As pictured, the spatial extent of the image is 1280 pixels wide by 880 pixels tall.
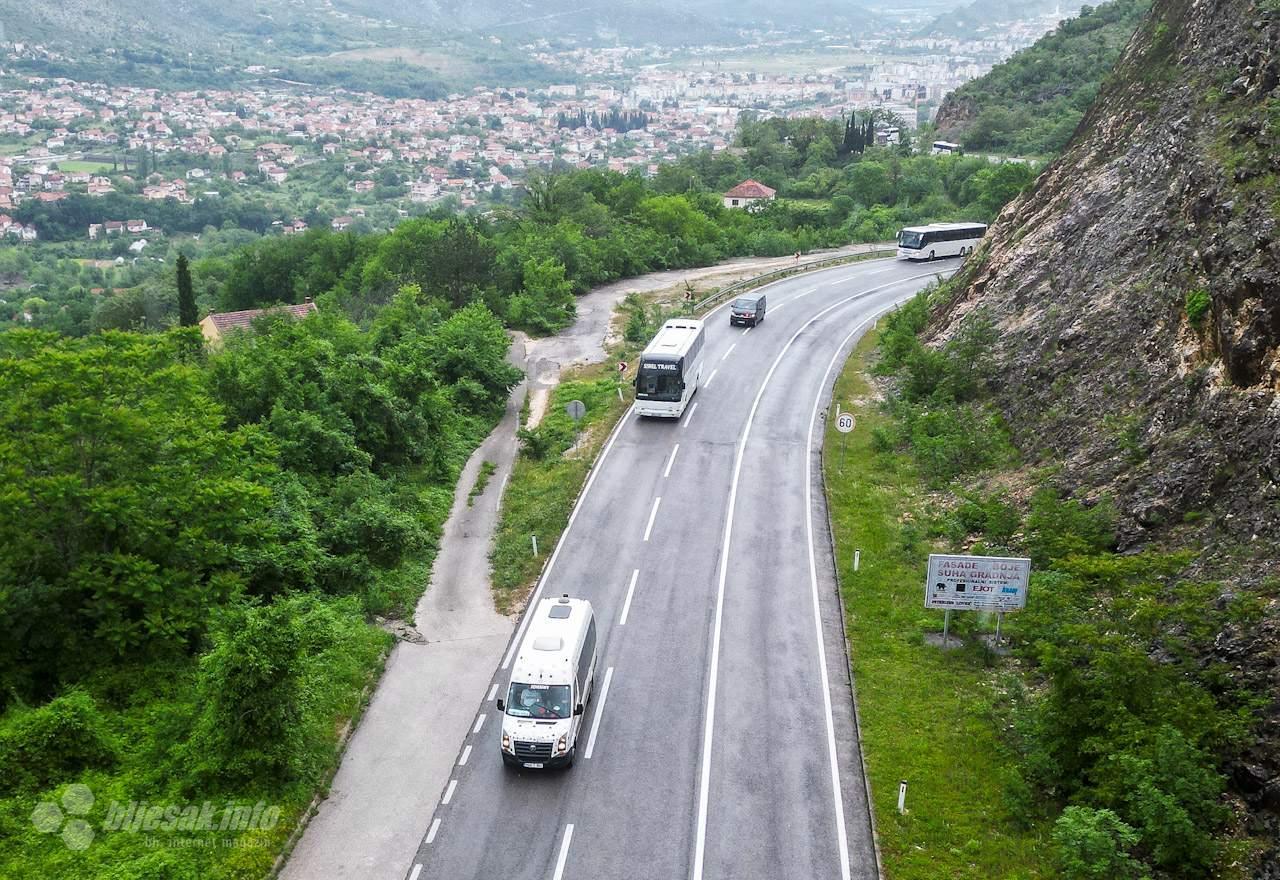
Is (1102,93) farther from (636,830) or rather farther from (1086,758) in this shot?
(636,830)

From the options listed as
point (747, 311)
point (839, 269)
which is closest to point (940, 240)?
point (839, 269)

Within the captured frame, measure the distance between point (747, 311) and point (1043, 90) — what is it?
7627 cm

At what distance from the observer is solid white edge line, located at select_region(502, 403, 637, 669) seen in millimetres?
25656

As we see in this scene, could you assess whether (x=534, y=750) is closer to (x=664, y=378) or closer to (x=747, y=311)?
(x=664, y=378)

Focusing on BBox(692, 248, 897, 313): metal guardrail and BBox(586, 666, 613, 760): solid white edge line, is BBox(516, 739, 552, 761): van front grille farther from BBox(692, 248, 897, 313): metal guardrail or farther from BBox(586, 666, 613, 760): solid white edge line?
BBox(692, 248, 897, 313): metal guardrail

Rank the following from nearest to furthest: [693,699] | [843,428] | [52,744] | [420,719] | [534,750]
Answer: [52,744] < [534,750] < [420,719] < [693,699] < [843,428]

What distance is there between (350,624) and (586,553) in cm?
778

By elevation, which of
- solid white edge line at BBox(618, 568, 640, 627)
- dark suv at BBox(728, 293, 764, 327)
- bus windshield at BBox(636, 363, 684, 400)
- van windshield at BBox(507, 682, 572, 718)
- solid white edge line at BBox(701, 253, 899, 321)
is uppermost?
solid white edge line at BBox(701, 253, 899, 321)

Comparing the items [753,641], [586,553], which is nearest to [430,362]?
[586,553]

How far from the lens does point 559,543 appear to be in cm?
3083

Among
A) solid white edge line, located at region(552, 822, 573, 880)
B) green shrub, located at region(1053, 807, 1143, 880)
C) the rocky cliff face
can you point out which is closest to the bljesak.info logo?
solid white edge line, located at region(552, 822, 573, 880)

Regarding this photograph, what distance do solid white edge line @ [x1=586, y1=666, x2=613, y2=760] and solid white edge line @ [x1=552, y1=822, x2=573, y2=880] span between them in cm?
227

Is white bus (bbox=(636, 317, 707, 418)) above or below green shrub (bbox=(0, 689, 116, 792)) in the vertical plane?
above

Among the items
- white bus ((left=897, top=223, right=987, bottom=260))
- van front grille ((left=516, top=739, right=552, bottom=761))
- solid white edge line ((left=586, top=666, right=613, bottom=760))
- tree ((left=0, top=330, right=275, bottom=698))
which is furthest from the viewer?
white bus ((left=897, top=223, right=987, bottom=260))
